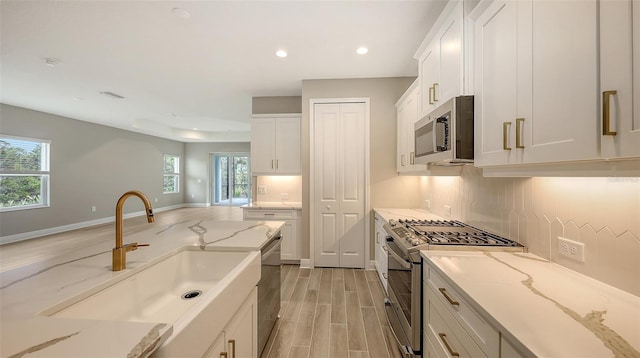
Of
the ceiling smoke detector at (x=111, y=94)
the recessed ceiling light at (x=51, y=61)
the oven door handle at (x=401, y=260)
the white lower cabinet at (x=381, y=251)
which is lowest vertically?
the white lower cabinet at (x=381, y=251)

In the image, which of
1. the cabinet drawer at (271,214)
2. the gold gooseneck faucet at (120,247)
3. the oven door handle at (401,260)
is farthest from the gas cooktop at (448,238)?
the cabinet drawer at (271,214)

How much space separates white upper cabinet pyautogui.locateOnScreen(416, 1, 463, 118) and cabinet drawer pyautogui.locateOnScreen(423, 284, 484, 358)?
1331 mm

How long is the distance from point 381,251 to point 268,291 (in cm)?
157

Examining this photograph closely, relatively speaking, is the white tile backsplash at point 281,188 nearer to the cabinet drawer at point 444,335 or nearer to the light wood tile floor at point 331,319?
the light wood tile floor at point 331,319

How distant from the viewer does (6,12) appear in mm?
2148

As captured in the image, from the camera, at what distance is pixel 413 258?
1.51 m

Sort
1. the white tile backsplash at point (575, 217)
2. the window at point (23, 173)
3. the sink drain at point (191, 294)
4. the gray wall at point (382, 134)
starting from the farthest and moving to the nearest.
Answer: the window at point (23, 173), the gray wall at point (382, 134), the sink drain at point (191, 294), the white tile backsplash at point (575, 217)

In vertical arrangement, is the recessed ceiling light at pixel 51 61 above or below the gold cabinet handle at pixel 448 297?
above

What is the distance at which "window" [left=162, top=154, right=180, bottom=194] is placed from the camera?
8828 millimetres

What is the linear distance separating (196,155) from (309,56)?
27.1 ft

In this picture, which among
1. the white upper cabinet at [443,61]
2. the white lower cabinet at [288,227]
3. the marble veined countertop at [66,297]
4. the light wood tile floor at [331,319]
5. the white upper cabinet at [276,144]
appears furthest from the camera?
the white upper cabinet at [276,144]

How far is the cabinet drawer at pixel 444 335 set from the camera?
3.30 feet

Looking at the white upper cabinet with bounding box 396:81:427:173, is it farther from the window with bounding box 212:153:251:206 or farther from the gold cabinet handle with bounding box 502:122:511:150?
the window with bounding box 212:153:251:206

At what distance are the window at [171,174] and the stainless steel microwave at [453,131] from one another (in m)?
9.55
